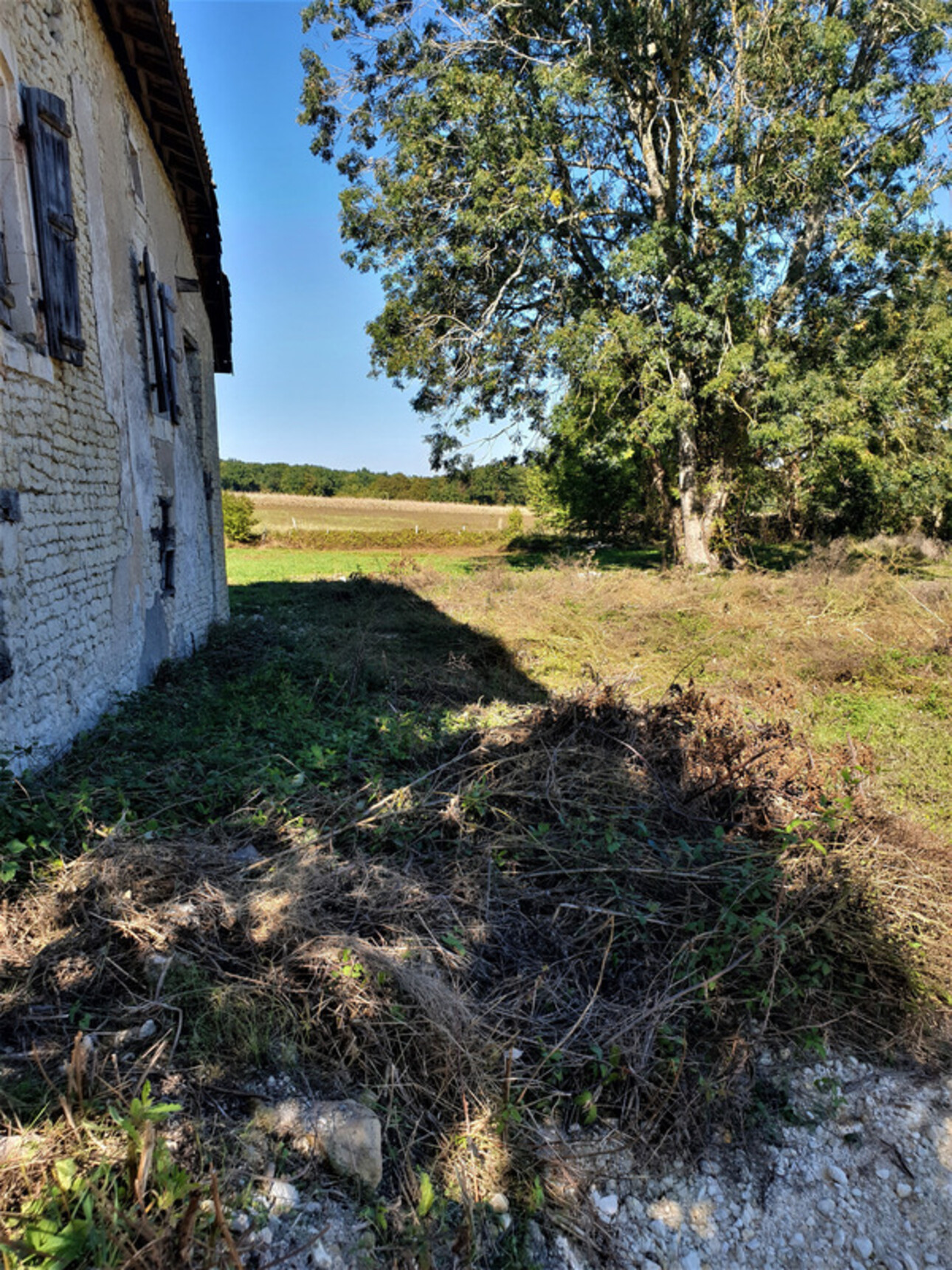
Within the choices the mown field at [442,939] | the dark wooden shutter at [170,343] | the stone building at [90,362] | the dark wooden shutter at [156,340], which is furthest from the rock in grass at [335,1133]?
the dark wooden shutter at [170,343]

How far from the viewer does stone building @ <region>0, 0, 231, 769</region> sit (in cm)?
431

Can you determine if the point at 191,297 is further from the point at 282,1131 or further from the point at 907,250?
the point at 907,250

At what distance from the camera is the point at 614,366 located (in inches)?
556

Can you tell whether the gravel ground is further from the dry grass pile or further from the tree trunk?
the tree trunk

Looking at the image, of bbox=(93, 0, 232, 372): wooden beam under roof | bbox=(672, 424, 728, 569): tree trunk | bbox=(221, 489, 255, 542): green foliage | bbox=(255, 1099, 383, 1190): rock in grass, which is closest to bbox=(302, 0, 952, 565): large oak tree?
bbox=(672, 424, 728, 569): tree trunk

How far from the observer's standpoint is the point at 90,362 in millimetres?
5578

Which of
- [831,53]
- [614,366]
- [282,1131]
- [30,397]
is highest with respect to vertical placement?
[831,53]

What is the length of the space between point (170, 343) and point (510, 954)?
7.77 meters

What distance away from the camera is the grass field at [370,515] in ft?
126

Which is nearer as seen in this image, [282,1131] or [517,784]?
[282,1131]

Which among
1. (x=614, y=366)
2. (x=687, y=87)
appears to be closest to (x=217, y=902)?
(x=614, y=366)

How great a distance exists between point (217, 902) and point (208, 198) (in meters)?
9.58

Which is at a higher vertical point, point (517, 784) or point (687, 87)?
point (687, 87)

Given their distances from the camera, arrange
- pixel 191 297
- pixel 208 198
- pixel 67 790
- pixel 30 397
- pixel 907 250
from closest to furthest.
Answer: pixel 67 790 < pixel 30 397 < pixel 208 198 < pixel 191 297 < pixel 907 250
